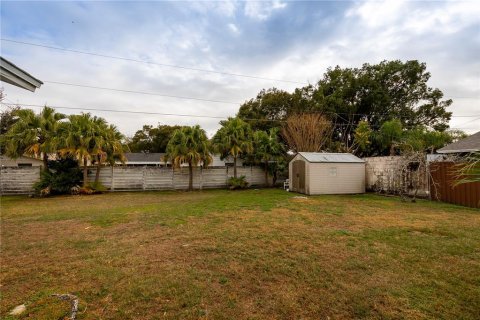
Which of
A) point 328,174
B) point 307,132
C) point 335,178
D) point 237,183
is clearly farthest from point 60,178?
point 307,132

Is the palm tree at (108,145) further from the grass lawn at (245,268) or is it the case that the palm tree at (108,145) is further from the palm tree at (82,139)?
the grass lawn at (245,268)

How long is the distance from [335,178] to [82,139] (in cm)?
1319

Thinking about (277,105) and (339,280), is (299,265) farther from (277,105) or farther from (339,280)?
(277,105)

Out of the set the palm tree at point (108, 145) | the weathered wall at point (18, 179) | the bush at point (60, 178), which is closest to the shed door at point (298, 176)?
the palm tree at point (108, 145)

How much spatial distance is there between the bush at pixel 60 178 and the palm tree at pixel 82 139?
0.57 meters

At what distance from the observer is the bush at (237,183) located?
1568 centimetres

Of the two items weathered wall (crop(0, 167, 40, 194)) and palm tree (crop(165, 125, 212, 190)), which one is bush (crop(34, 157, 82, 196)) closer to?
weathered wall (crop(0, 167, 40, 194))

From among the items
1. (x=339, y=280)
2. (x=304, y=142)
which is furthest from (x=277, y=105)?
(x=339, y=280)

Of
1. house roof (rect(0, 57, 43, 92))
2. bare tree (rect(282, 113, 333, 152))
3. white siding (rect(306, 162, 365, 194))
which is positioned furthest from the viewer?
bare tree (rect(282, 113, 333, 152))

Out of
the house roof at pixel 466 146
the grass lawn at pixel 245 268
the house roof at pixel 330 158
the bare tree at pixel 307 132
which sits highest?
the bare tree at pixel 307 132

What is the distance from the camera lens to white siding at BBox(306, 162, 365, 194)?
12.9 m

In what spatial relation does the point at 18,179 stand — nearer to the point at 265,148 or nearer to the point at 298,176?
the point at 265,148

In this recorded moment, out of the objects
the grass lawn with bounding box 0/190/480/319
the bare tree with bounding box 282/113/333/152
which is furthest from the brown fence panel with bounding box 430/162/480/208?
the bare tree with bounding box 282/113/333/152

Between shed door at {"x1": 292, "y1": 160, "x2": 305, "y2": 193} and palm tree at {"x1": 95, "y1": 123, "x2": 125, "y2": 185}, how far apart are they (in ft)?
32.6
